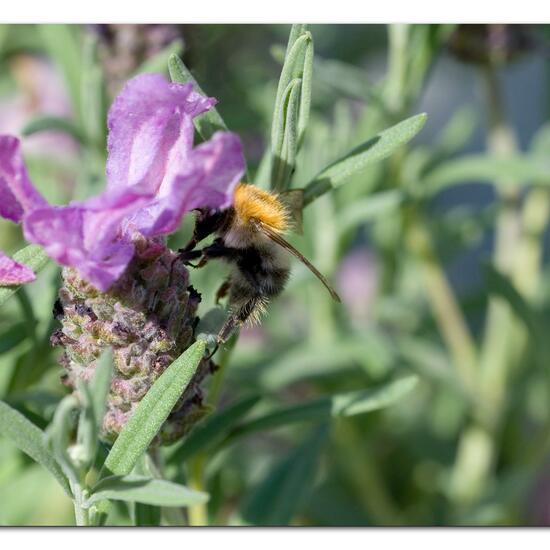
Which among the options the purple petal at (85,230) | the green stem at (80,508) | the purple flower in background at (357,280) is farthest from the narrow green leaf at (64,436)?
the purple flower in background at (357,280)

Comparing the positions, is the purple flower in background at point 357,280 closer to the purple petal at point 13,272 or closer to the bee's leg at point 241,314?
the bee's leg at point 241,314

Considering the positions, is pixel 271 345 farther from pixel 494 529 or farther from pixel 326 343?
pixel 494 529

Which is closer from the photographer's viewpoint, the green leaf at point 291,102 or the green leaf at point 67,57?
the green leaf at point 291,102

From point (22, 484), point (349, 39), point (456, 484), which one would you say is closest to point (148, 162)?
point (22, 484)

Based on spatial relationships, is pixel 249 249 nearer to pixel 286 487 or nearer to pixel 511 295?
pixel 286 487

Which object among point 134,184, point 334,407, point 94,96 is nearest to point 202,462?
point 334,407

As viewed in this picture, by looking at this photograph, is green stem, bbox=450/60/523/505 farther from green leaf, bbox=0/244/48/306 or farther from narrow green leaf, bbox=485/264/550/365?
green leaf, bbox=0/244/48/306
